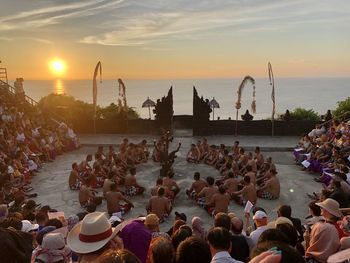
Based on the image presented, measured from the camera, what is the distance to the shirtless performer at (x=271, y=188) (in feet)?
41.2

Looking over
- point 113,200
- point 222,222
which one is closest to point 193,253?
point 222,222

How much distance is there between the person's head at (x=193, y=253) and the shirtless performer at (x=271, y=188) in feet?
29.5

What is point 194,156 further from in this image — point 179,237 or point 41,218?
point 179,237

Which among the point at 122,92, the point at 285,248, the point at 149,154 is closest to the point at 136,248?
the point at 285,248

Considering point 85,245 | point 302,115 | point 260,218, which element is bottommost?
point 260,218

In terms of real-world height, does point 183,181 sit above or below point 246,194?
below

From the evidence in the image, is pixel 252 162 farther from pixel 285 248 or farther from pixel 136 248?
pixel 285 248

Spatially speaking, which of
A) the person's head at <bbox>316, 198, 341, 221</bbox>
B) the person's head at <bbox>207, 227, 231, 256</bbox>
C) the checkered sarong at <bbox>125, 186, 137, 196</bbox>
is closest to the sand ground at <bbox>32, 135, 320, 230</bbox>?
the checkered sarong at <bbox>125, 186, 137, 196</bbox>

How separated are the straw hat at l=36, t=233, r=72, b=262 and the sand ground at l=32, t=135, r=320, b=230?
5.73 m

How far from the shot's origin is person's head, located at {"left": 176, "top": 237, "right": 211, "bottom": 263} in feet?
13.0

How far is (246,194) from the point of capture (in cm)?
1170

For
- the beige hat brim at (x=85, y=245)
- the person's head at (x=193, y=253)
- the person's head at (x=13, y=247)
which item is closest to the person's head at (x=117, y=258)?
the person's head at (x=13, y=247)

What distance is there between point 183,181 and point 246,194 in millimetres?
3356

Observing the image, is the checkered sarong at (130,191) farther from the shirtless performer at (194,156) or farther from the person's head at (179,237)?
the person's head at (179,237)
